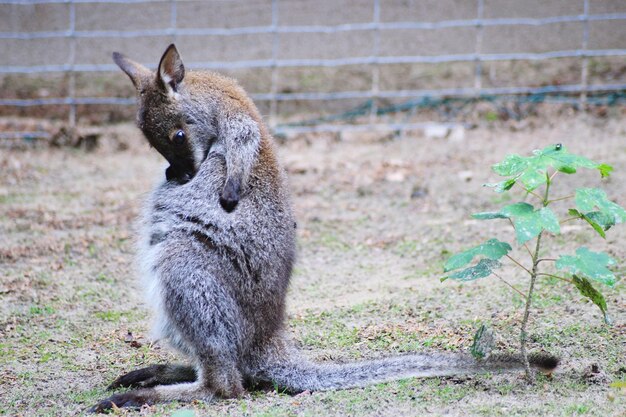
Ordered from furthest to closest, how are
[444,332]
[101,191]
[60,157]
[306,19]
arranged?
[306,19]
[60,157]
[101,191]
[444,332]

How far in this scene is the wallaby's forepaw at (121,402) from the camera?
A: 3.74 metres

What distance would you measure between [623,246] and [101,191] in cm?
499

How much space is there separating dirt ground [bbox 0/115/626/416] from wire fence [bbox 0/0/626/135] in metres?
0.56

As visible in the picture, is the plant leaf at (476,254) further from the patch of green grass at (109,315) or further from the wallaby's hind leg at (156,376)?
the patch of green grass at (109,315)

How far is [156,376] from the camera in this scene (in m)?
4.15

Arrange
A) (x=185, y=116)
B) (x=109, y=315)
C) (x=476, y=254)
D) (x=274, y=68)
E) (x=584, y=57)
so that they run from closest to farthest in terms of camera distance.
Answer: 1. (x=476, y=254)
2. (x=185, y=116)
3. (x=109, y=315)
4. (x=584, y=57)
5. (x=274, y=68)

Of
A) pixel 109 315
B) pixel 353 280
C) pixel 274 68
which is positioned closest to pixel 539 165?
pixel 353 280

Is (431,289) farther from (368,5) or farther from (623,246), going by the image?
(368,5)

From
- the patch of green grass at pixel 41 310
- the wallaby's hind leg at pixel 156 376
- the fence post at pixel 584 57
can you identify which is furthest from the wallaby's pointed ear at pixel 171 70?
the fence post at pixel 584 57

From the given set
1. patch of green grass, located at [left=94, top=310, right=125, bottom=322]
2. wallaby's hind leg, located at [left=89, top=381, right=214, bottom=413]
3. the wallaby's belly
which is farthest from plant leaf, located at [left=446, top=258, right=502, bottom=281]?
patch of green grass, located at [left=94, top=310, right=125, bottom=322]

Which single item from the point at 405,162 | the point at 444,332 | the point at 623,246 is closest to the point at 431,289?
the point at 444,332

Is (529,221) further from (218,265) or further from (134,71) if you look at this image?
(134,71)

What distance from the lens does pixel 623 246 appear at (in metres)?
5.72

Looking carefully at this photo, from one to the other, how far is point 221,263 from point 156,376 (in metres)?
0.70
